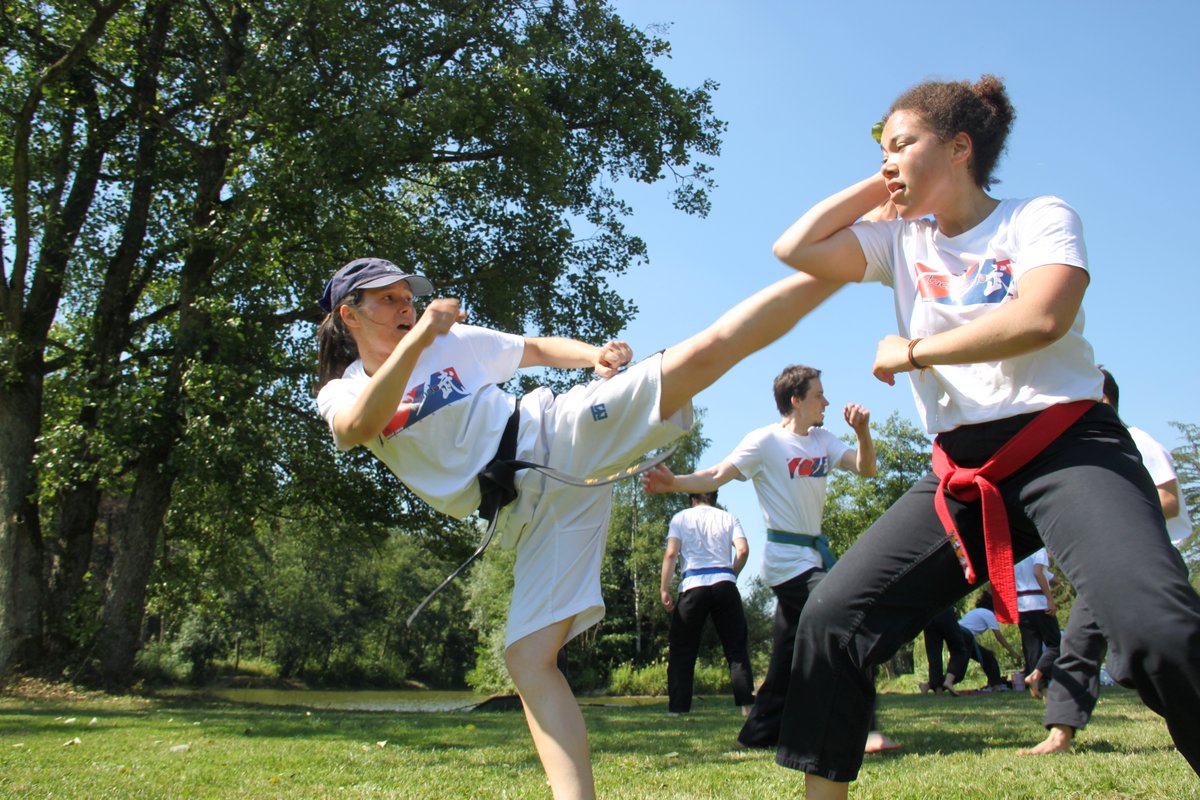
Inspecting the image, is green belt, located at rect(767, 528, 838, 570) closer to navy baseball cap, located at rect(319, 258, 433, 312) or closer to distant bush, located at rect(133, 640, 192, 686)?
navy baseball cap, located at rect(319, 258, 433, 312)

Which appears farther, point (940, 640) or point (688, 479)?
point (940, 640)

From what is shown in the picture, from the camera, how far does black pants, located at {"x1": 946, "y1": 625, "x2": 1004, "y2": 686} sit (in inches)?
543

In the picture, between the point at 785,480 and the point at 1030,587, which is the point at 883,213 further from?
the point at 1030,587

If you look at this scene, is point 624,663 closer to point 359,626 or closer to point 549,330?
point 359,626

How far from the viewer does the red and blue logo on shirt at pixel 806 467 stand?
620 cm

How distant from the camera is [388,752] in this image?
6.15 meters

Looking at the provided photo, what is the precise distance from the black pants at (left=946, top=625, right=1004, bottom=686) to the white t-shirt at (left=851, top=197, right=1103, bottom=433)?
12022 mm

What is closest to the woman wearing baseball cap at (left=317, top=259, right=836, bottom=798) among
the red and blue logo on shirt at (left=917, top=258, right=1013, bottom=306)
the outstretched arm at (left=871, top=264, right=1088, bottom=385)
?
the red and blue logo on shirt at (left=917, top=258, right=1013, bottom=306)

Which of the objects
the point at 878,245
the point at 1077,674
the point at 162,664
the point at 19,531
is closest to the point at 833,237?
the point at 878,245

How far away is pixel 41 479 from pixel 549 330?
8.57 metres

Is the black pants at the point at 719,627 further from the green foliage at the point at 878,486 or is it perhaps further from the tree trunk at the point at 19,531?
the green foliage at the point at 878,486

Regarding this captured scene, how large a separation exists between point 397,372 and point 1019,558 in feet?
6.31

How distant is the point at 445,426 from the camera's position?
10.5 feet

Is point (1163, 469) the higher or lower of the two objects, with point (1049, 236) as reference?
lower
